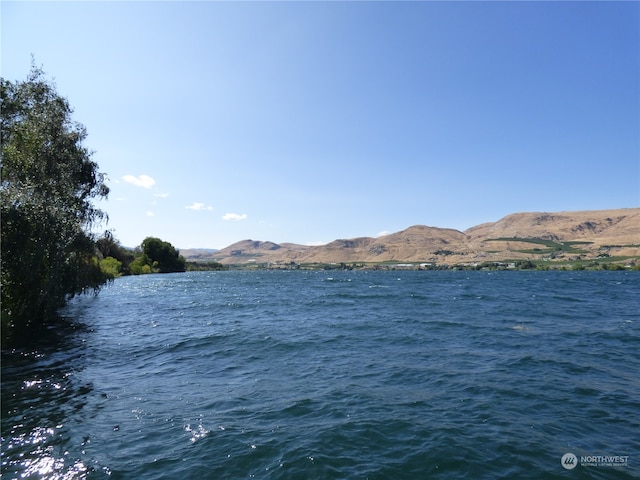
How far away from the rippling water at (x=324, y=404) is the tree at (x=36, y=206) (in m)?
4.18

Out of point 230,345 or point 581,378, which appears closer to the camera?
point 581,378

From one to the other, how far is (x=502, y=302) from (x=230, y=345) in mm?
39801

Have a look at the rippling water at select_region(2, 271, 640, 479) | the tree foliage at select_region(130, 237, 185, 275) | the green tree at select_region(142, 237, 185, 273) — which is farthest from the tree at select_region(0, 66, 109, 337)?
the green tree at select_region(142, 237, 185, 273)

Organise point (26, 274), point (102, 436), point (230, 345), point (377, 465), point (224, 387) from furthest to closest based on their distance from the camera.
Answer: point (230, 345)
point (26, 274)
point (224, 387)
point (102, 436)
point (377, 465)

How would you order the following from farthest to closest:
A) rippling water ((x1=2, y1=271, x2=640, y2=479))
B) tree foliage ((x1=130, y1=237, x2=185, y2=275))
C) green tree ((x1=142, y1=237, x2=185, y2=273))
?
green tree ((x1=142, y1=237, x2=185, y2=273)) < tree foliage ((x1=130, y1=237, x2=185, y2=275)) < rippling water ((x1=2, y1=271, x2=640, y2=479))

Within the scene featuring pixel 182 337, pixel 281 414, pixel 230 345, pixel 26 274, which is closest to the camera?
pixel 281 414

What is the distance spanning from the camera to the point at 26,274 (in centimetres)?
2120

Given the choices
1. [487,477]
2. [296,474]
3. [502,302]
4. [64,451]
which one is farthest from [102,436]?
[502,302]

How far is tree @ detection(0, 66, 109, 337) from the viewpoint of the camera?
67.3ft

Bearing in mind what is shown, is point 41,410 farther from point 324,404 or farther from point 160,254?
point 160,254

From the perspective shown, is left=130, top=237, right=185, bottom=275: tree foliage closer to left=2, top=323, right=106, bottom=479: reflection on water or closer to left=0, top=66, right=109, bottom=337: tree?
left=0, top=66, right=109, bottom=337: tree

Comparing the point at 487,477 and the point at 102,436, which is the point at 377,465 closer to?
the point at 487,477

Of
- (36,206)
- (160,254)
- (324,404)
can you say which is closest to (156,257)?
(160,254)

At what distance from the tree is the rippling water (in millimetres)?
4176
